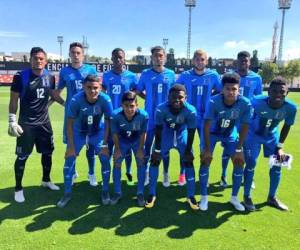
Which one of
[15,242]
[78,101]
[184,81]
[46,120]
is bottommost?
[15,242]

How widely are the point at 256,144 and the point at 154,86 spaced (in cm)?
214

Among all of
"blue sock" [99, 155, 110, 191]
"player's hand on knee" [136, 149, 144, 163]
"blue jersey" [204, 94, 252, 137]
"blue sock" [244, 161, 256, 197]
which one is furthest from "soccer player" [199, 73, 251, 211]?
"blue sock" [99, 155, 110, 191]

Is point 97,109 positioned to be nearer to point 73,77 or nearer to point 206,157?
point 73,77

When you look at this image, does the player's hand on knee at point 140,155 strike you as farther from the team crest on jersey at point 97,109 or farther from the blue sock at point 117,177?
the team crest on jersey at point 97,109

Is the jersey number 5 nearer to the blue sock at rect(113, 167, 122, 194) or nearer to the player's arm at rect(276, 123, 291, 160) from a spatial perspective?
the player's arm at rect(276, 123, 291, 160)

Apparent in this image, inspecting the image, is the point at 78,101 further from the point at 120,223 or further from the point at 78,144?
Answer: the point at 120,223

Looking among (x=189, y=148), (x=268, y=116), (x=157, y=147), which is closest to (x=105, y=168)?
(x=157, y=147)

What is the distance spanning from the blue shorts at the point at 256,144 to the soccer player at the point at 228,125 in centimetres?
24

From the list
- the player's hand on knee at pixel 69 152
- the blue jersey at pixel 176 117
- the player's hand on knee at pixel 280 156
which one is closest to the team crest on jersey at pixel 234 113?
the blue jersey at pixel 176 117

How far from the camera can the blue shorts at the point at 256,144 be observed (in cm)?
550

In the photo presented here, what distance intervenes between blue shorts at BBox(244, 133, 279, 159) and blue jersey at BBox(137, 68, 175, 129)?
1748 mm

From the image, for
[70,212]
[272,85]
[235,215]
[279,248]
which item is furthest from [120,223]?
[272,85]

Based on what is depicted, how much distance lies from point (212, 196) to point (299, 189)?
1756mm

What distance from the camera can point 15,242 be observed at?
4125 mm
